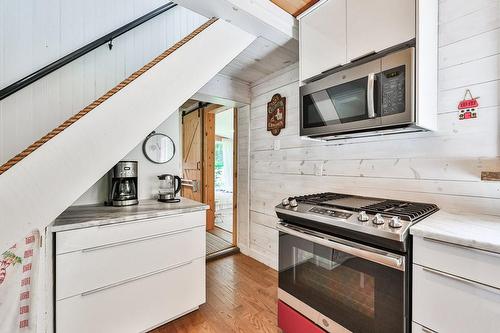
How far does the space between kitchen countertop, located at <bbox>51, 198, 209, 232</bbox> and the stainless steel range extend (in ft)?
2.70

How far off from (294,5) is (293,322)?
221cm

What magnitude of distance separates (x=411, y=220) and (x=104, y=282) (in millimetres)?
1776

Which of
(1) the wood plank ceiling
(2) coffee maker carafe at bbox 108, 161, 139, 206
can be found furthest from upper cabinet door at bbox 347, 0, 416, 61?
(2) coffee maker carafe at bbox 108, 161, 139, 206

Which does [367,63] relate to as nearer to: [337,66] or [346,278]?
[337,66]

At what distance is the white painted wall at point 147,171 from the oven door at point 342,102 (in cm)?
134

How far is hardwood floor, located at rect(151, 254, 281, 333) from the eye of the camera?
5.44 ft

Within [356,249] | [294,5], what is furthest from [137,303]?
[294,5]

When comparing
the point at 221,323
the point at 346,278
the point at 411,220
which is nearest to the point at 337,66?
the point at 411,220

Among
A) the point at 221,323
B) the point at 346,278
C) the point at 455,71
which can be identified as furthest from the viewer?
the point at 221,323

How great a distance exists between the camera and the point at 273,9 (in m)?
1.62

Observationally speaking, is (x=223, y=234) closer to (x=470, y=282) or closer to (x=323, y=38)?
(x=323, y=38)

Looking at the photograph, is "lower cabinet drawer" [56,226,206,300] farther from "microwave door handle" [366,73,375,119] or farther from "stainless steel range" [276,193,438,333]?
"microwave door handle" [366,73,375,119]

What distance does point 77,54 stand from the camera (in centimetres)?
173

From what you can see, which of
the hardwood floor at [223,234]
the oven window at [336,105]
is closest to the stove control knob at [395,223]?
the oven window at [336,105]
